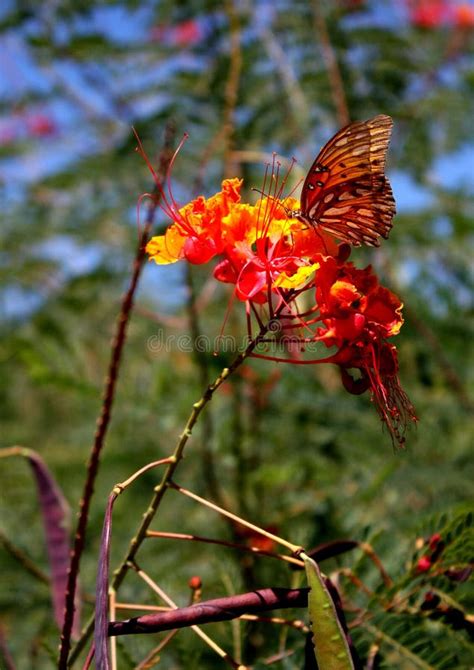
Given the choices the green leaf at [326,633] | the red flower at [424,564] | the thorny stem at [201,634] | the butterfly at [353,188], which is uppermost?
the butterfly at [353,188]

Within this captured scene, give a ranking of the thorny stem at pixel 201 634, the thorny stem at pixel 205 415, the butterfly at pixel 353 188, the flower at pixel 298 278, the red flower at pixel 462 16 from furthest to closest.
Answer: the red flower at pixel 462 16 < the thorny stem at pixel 205 415 < the butterfly at pixel 353 188 < the flower at pixel 298 278 < the thorny stem at pixel 201 634

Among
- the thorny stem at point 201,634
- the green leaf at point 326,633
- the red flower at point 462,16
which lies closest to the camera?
the green leaf at point 326,633

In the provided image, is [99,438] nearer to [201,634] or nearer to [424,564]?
[201,634]

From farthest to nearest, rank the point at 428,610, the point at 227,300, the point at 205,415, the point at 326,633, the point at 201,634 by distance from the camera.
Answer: the point at 227,300, the point at 205,415, the point at 428,610, the point at 201,634, the point at 326,633

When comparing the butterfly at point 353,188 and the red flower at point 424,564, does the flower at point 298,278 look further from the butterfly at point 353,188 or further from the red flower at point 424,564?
the red flower at point 424,564

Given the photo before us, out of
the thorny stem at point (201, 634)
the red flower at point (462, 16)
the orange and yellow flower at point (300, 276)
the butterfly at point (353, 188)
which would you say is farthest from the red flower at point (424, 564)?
the red flower at point (462, 16)

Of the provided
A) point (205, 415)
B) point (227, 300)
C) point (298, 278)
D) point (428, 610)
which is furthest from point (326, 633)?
point (227, 300)

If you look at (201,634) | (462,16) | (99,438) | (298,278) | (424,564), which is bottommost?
(201,634)
